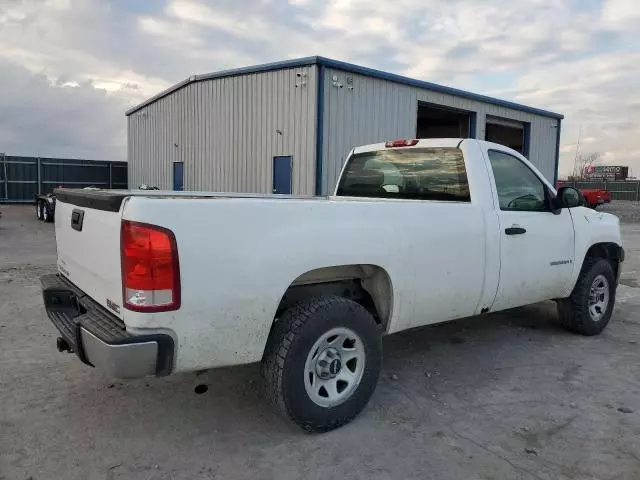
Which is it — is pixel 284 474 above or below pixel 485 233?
below

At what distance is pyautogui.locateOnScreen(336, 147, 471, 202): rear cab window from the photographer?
446 cm

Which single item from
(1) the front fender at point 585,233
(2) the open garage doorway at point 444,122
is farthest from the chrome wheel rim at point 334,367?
(2) the open garage doorway at point 444,122

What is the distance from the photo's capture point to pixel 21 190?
28.3 metres

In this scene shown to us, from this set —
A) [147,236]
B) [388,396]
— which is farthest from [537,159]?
[147,236]

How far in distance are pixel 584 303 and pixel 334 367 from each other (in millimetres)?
3255

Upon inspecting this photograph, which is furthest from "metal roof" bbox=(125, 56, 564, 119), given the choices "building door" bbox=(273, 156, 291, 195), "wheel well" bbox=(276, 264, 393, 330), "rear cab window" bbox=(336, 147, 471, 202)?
"wheel well" bbox=(276, 264, 393, 330)

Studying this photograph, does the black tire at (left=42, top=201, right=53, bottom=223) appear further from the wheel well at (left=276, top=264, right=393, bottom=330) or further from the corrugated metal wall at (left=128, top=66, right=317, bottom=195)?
the wheel well at (left=276, top=264, right=393, bottom=330)

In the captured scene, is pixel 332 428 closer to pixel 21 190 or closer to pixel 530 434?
pixel 530 434

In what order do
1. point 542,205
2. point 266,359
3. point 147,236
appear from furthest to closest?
1. point 542,205
2. point 266,359
3. point 147,236

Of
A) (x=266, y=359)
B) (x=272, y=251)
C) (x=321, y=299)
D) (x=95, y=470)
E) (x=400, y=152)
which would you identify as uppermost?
(x=400, y=152)

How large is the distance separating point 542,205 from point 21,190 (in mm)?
29557

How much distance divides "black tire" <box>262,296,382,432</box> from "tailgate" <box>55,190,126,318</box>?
0.91m

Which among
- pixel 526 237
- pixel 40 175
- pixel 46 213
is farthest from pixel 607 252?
pixel 40 175

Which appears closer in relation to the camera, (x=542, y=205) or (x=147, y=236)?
(x=147, y=236)
